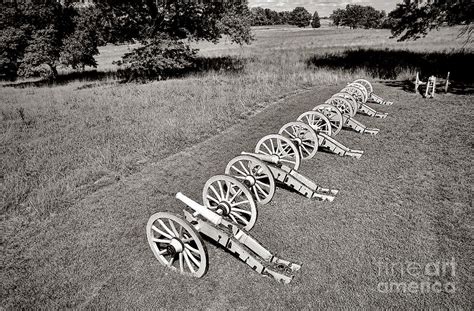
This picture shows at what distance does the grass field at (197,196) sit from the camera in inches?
166

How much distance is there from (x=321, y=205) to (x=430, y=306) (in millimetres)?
2537

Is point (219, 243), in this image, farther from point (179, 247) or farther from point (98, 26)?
point (98, 26)

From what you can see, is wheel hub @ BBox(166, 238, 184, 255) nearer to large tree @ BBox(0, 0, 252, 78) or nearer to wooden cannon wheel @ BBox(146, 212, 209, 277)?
wooden cannon wheel @ BBox(146, 212, 209, 277)

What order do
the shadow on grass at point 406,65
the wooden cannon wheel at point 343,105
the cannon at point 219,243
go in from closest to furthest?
the cannon at point 219,243 < the wooden cannon wheel at point 343,105 < the shadow on grass at point 406,65

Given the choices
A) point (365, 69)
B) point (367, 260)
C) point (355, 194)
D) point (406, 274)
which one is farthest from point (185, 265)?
point (365, 69)

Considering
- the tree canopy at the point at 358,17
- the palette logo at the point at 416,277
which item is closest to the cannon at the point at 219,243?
the palette logo at the point at 416,277

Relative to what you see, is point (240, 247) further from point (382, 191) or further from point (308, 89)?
point (308, 89)

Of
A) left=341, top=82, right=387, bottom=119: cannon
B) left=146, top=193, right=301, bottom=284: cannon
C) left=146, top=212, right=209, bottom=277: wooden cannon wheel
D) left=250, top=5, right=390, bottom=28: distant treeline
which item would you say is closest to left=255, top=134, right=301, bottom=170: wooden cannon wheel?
left=146, top=193, right=301, bottom=284: cannon

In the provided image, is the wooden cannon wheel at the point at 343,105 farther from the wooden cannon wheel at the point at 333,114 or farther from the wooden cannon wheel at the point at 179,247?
the wooden cannon wheel at the point at 179,247

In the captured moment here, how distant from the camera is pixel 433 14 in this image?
1631cm

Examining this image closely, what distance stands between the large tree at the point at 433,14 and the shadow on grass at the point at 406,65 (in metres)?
2.14

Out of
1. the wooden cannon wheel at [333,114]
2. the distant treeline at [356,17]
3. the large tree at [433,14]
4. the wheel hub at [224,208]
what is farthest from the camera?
the distant treeline at [356,17]

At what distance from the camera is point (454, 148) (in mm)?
8219

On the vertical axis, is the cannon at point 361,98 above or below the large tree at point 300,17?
below
